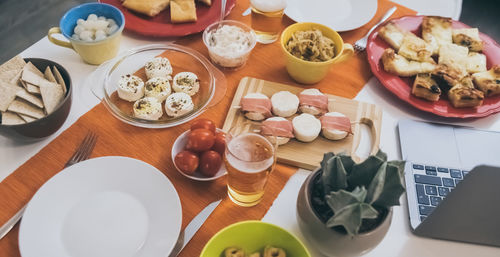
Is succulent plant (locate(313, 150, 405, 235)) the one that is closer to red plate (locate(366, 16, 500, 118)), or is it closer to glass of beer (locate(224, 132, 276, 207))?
glass of beer (locate(224, 132, 276, 207))

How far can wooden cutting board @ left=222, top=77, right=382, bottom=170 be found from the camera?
1114 millimetres

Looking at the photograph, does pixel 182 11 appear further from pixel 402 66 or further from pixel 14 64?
pixel 402 66

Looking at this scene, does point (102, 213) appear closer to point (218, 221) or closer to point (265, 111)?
point (218, 221)

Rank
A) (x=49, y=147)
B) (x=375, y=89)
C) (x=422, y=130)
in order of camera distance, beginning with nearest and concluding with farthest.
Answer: (x=49, y=147) < (x=422, y=130) < (x=375, y=89)

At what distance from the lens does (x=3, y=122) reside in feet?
3.27

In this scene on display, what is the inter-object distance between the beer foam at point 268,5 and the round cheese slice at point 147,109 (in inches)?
19.4

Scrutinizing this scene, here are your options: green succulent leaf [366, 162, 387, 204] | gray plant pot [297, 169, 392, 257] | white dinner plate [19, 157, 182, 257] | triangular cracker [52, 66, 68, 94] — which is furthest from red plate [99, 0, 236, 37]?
green succulent leaf [366, 162, 387, 204]

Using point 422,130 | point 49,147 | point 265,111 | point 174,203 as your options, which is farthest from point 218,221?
point 422,130

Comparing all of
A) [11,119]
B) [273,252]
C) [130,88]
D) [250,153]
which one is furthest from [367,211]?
[11,119]

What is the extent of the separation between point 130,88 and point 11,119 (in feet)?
1.04

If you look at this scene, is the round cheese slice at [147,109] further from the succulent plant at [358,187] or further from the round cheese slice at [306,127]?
the succulent plant at [358,187]

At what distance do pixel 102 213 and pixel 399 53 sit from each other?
1063mm

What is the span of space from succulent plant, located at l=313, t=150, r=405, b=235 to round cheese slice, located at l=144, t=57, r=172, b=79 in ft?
2.10

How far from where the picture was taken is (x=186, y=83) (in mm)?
Result: 1238
